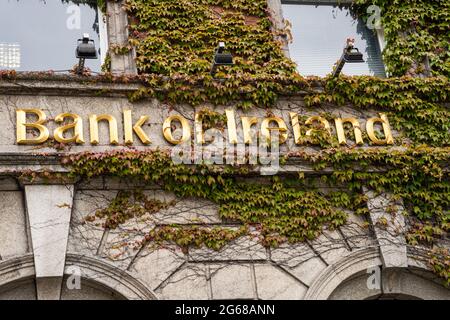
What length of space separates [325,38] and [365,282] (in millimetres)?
4188

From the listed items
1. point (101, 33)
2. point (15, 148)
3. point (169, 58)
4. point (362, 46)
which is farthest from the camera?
point (362, 46)

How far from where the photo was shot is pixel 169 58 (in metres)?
10.4

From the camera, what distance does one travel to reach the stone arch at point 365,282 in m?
9.20

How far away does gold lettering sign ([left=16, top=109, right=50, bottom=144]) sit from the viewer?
9.04 metres

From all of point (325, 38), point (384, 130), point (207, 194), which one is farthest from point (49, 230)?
point (325, 38)

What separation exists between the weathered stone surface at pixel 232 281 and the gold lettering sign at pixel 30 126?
2498 millimetres

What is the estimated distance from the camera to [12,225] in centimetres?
870

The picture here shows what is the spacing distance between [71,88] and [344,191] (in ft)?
11.8

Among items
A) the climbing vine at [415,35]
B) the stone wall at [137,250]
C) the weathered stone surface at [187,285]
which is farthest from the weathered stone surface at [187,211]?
the climbing vine at [415,35]

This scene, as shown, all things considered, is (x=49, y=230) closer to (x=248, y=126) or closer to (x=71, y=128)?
(x=71, y=128)

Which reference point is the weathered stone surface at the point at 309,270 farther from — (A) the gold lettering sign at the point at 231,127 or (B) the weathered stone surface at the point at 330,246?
(A) the gold lettering sign at the point at 231,127

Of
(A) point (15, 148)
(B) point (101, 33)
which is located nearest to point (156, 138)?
(A) point (15, 148)

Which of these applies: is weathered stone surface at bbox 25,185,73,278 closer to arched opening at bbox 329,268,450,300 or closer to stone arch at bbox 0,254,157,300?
stone arch at bbox 0,254,157,300
